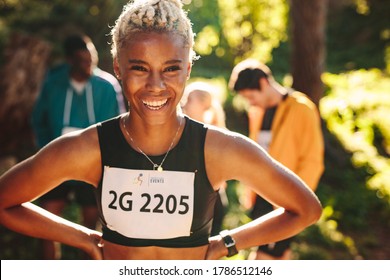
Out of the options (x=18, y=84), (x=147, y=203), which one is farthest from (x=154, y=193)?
(x=18, y=84)

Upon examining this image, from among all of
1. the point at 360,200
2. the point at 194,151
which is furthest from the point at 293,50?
the point at 194,151

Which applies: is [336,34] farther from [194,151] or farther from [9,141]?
[194,151]

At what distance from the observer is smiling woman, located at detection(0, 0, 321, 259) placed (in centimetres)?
168

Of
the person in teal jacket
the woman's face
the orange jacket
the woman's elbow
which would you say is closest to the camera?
the woman's face

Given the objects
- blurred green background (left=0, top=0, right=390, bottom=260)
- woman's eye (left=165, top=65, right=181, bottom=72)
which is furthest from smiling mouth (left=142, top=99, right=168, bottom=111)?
blurred green background (left=0, top=0, right=390, bottom=260)

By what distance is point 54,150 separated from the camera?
172 cm

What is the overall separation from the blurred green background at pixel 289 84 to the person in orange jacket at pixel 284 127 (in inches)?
36.4

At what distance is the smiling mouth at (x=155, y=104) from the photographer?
1679mm

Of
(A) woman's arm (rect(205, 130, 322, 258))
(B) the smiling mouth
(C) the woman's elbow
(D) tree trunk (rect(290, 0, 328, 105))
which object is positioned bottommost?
(C) the woman's elbow

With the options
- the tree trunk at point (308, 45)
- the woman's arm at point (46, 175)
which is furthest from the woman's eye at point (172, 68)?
the tree trunk at point (308, 45)

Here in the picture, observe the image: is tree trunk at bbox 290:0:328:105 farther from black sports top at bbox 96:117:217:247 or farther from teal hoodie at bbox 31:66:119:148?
black sports top at bbox 96:117:217:247

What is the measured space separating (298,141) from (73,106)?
67.9 inches

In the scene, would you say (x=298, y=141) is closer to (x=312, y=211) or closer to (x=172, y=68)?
(x=312, y=211)

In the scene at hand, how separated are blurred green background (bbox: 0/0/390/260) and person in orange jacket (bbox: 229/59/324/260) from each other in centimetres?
92
